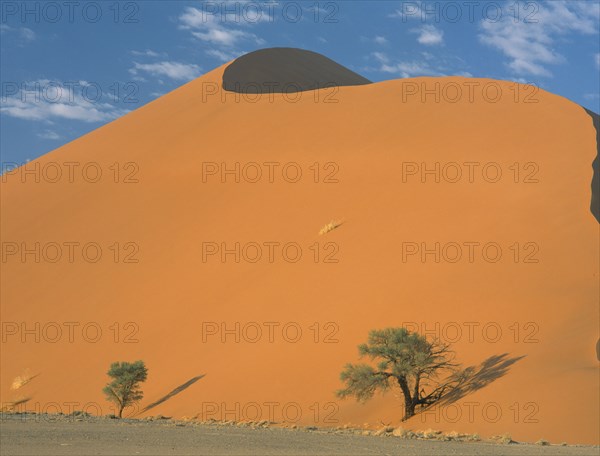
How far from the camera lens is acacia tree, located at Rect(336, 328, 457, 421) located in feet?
49.0

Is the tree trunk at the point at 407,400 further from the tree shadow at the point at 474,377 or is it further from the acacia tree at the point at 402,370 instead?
the tree shadow at the point at 474,377

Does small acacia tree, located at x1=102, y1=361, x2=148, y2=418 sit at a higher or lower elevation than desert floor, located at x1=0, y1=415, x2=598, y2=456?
higher

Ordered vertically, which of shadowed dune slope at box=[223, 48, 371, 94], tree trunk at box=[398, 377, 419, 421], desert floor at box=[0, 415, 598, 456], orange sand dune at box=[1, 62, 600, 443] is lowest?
desert floor at box=[0, 415, 598, 456]

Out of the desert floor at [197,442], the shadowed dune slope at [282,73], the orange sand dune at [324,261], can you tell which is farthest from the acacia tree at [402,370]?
the shadowed dune slope at [282,73]

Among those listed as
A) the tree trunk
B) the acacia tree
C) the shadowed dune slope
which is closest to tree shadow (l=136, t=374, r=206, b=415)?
the acacia tree

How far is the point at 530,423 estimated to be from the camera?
1343cm

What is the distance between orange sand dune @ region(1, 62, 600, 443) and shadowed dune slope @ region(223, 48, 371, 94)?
153 inches

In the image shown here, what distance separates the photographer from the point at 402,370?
1494cm

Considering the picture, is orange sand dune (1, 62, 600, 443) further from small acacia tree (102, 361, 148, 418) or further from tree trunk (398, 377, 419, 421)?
small acacia tree (102, 361, 148, 418)

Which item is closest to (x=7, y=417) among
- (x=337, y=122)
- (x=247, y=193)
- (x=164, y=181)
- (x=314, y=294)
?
(x=314, y=294)

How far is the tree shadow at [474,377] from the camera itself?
1471 centimetres

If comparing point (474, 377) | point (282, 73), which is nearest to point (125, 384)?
point (474, 377)

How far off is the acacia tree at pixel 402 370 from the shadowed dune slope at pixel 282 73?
21.1 meters

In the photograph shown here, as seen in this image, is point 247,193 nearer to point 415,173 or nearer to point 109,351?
point 415,173
